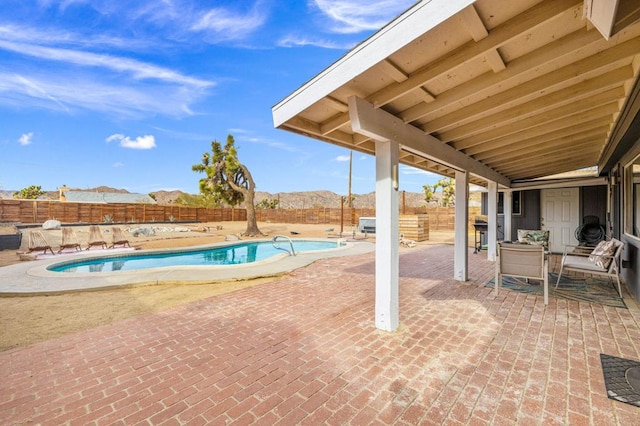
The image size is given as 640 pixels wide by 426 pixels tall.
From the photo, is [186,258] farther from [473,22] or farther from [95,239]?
[473,22]

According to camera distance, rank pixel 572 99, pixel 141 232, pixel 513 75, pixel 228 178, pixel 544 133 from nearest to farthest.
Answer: pixel 513 75, pixel 572 99, pixel 544 133, pixel 141 232, pixel 228 178

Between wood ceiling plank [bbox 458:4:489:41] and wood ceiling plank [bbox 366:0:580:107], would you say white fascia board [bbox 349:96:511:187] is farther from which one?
wood ceiling plank [bbox 458:4:489:41]

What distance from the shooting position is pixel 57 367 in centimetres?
241

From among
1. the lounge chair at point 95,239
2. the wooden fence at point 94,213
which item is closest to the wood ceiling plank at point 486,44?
the lounge chair at point 95,239

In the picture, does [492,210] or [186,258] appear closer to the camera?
[492,210]

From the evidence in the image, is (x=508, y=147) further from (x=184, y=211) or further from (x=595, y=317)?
(x=184, y=211)

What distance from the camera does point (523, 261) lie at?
430 centimetres

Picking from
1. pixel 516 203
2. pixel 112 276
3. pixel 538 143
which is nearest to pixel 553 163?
pixel 538 143

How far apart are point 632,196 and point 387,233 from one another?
4.88 meters

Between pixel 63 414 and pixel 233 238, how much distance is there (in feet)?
40.9

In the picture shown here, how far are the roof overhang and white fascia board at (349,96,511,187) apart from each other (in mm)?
14

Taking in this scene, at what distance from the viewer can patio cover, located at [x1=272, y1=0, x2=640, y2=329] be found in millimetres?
1782

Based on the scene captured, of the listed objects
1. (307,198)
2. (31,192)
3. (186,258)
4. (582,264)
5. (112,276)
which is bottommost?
(186,258)

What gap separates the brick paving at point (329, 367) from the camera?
6.03 ft
